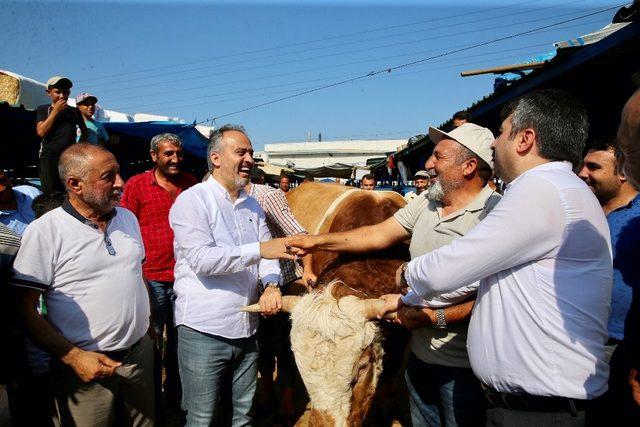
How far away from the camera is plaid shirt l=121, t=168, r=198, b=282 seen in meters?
3.83

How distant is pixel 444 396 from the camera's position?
2480 mm

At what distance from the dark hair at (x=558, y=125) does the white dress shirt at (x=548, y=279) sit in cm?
14

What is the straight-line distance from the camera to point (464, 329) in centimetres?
242

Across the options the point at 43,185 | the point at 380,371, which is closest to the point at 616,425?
the point at 380,371

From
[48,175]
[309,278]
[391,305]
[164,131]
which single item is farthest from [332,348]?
[164,131]

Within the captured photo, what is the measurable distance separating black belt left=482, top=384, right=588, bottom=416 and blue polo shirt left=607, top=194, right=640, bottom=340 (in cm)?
106

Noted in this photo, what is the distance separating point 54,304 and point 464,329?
2.13 meters

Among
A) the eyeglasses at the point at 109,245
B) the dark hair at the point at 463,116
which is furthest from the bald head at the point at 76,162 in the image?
the dark hair at the point at 463,116

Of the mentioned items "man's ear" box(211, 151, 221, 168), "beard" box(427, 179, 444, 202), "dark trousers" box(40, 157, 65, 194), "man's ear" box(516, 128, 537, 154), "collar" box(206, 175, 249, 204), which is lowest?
"beard" box(427, 179, 444, 202)

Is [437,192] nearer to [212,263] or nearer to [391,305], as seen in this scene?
[391,305]

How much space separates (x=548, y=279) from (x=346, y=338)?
1388mm

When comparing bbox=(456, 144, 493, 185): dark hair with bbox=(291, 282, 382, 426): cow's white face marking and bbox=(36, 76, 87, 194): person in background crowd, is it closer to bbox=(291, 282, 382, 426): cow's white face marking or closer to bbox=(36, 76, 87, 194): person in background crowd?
bbox=(291, 282, 382, 426): cow's white face marking

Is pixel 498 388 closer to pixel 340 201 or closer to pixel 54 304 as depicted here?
pixel 54 304

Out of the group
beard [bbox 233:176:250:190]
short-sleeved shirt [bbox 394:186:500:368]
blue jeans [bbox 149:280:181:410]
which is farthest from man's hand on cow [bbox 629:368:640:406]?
blue jeans [bbox 149:280:181:410]
